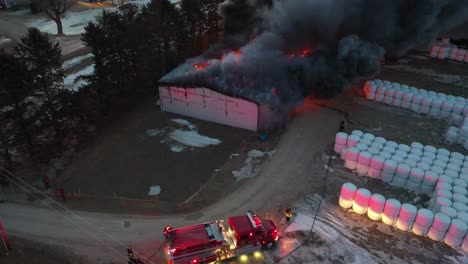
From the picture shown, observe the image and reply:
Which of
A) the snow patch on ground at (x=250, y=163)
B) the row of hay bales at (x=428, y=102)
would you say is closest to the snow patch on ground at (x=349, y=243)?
the snow patch on ground at (x=250, y=163)

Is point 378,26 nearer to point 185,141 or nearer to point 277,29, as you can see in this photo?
point 277,29

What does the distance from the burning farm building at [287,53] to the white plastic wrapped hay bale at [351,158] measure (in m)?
6.60

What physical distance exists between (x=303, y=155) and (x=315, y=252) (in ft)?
26.7

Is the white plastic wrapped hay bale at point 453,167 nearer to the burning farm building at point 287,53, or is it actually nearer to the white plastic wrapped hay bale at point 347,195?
the white plastic wrapped hay bale at point 347,195

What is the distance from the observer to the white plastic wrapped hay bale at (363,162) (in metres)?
21.0

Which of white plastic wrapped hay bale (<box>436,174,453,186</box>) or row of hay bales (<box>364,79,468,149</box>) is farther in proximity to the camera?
row of hay bales (<box>364,79,468,149</box>)

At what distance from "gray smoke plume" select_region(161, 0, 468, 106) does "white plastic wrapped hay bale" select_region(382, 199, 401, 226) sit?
36.8 ft

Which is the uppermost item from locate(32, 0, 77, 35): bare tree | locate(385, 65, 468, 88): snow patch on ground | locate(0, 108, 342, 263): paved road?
locate(32, 0, 77, 35): bare tree

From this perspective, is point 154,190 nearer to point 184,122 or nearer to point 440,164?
point 184,122

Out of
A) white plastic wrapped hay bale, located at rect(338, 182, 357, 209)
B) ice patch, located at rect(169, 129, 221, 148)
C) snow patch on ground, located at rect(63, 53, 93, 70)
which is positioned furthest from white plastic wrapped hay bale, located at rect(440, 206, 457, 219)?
snow patch on ground, located at rect(63, 53, 93, 70)

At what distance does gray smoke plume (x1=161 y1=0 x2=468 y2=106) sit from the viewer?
2728 cm

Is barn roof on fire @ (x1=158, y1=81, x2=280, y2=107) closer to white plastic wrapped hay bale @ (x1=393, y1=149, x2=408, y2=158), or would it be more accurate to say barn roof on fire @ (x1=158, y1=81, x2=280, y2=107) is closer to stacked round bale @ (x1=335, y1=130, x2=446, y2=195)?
stacked round bale @ (x1=335, y1=130, x2=446, y2=195)

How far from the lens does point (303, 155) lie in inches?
933

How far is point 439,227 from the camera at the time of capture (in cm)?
1673
